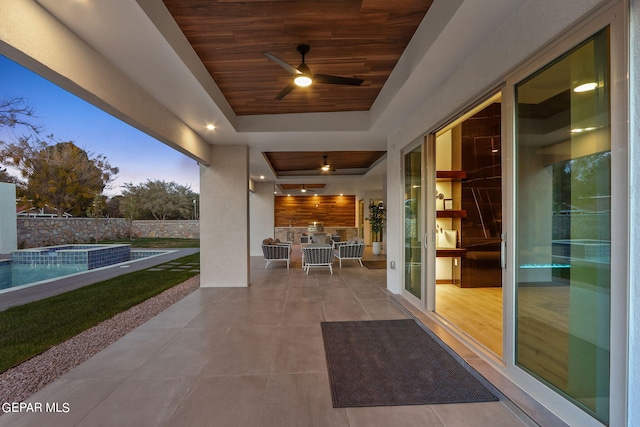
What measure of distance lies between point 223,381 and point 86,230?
50.4ft

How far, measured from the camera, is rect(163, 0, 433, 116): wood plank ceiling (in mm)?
2297

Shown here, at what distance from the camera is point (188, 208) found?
20516 mm

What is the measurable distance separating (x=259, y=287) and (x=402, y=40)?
4793 mm

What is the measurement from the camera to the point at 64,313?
3893 millimetres

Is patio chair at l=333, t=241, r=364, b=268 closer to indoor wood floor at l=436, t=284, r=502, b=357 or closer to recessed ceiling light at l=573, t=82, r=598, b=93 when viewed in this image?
indoor wood floor at l=436, t=284, r=502, b=357

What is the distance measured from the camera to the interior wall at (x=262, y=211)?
35.8 ft

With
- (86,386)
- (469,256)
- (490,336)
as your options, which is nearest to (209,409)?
(86,386)

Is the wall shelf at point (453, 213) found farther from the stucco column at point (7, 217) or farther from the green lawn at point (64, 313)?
the stucco column at point (7, 217)

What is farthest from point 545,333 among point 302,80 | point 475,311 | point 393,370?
point 302,80

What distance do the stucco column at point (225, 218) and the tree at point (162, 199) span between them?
1565cm

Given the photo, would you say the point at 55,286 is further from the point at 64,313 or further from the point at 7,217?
the point at 7,217

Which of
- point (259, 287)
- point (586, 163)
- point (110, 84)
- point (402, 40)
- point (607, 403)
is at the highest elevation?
point (402, 40)

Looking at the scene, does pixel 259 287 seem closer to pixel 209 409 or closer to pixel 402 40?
pixel 209 409

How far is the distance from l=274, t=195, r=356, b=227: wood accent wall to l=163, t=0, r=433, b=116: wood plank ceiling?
37.1ft
